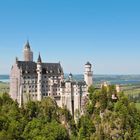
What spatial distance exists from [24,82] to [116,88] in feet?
122

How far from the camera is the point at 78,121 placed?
12388cm

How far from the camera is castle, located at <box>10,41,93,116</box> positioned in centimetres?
13025

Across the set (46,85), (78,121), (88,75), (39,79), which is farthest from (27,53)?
(78,121)

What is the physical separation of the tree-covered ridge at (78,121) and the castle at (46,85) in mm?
4715

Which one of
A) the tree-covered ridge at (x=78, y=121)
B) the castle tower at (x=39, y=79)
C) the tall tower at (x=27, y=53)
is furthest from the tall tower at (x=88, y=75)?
the tall tower at (x=27, y=53)

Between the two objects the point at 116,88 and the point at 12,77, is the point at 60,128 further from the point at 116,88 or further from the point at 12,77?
the point at 12,77

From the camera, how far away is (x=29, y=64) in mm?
141125

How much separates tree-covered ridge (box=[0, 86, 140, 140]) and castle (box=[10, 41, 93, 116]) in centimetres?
472

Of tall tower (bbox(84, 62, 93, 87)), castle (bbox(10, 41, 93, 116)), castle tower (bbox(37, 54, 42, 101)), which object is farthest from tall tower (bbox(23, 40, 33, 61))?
tall tower (bbox(84, 62, 93, 87))

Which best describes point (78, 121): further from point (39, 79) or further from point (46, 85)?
point (39, 79)

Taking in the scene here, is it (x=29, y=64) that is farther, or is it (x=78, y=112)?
(x=29, y=64)

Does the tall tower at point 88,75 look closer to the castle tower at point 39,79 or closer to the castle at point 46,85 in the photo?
the castle at point 46,85

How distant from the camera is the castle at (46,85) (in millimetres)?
130250

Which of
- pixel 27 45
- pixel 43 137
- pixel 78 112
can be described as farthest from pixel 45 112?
pixel 27 45
